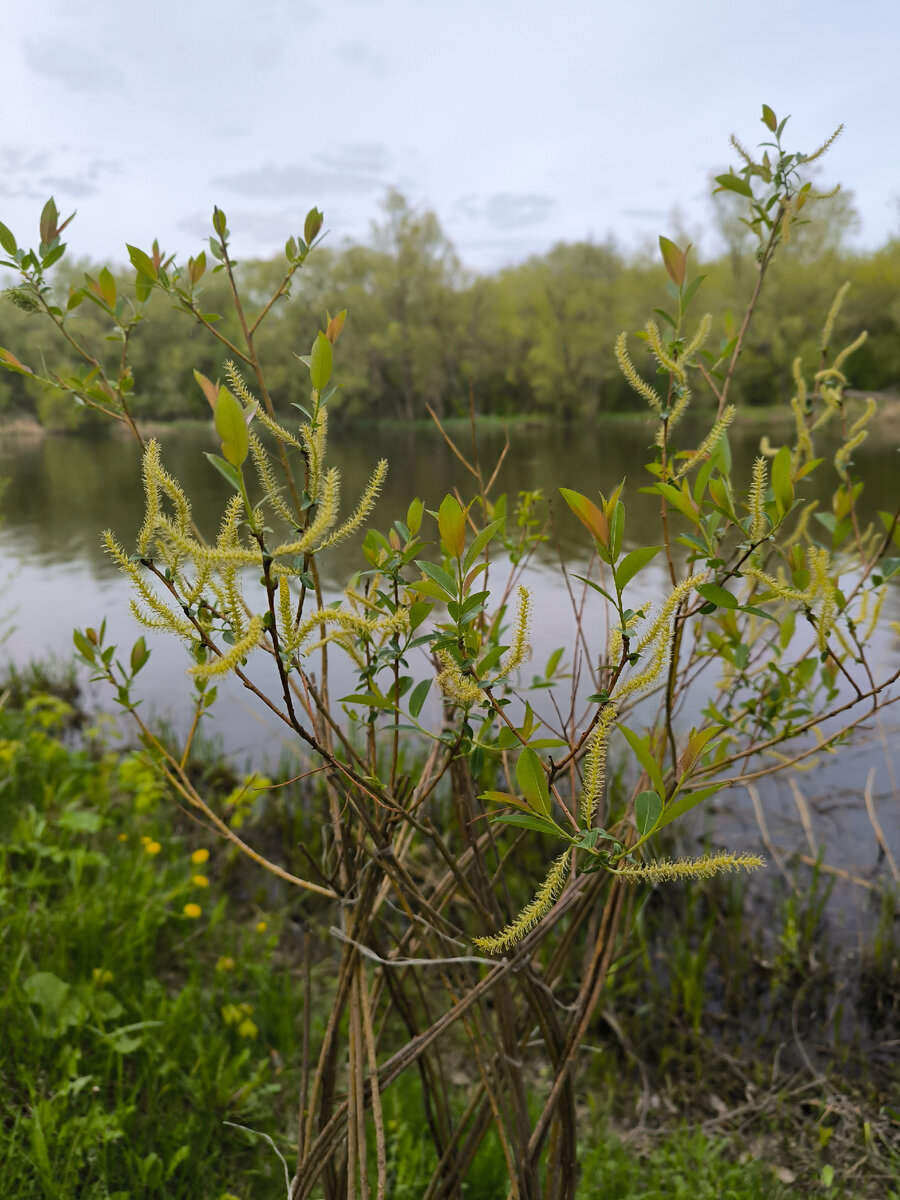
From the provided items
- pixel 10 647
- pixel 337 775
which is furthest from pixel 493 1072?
pixel 10 647

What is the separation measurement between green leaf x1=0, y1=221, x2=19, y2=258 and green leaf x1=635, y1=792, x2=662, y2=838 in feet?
3.96

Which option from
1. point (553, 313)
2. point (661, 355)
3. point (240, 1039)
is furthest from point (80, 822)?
point (553, 313)

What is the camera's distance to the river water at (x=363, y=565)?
3.86 m

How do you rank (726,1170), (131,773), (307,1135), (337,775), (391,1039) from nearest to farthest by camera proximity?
(337,775)
(307,1135)
(726,1170)
(391,1039)
(131,773)

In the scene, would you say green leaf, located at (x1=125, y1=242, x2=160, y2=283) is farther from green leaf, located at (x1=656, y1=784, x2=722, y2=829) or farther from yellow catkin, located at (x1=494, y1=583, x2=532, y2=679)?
green leaf, located at (x1=656, y1=784, x2=722, y2=829)

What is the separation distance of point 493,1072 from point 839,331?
101 ft

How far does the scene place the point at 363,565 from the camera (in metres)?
8.09

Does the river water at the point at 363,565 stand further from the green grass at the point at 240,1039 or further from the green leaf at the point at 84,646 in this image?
the green grass at the point at 240,1039

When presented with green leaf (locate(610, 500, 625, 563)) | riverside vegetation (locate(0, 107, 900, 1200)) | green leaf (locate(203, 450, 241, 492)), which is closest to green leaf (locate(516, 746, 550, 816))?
riverside vegetation (locate(0, 107, 900, 1200))

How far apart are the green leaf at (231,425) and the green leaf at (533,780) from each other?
0.38 metres

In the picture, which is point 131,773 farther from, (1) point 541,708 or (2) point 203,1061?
(1) point 541,708

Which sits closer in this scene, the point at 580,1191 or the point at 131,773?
the point at 580,1191

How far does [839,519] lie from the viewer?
176 centimetres

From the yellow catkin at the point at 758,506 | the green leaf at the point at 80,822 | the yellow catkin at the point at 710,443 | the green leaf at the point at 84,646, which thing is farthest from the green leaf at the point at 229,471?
the green leaf at the point at 80,822
